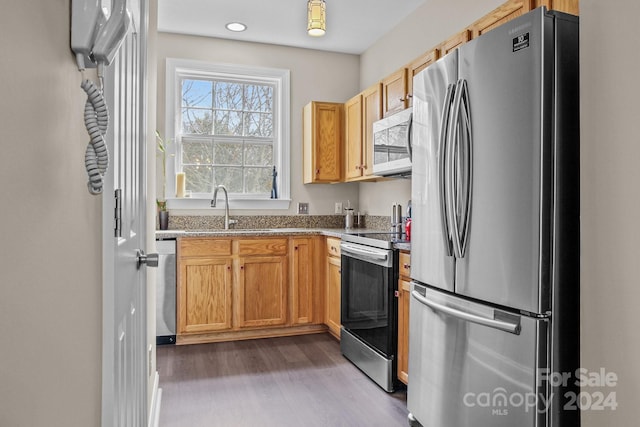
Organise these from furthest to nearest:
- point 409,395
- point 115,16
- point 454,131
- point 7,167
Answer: point 409,395, point 454,131, point 115,16, point 7,167

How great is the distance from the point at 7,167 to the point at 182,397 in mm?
2507

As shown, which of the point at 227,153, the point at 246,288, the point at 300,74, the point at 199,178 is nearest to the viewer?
the point at 246,288

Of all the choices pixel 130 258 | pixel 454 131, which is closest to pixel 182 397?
pixel 130 258

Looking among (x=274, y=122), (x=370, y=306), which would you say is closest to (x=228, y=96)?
(x=274, y=122)

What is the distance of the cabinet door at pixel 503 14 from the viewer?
213 centimetres

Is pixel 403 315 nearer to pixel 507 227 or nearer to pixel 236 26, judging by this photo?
pixel 507 227

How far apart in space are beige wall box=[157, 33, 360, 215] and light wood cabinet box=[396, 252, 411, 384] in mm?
2076

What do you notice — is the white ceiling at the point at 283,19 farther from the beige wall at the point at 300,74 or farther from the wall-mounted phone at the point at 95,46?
the wall-mounted phone at the point at 95,46

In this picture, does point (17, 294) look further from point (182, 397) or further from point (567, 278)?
point (182, 397)

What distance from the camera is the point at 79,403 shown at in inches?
28.0

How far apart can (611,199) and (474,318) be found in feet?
2.23

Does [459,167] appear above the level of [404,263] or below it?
above

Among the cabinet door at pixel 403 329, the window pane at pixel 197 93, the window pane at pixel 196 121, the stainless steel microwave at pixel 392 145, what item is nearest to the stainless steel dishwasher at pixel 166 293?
the window pane at pixel 196 121

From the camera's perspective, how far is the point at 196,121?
435 centimetres
